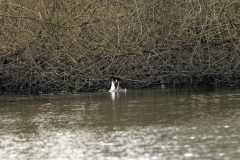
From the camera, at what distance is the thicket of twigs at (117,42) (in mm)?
18672

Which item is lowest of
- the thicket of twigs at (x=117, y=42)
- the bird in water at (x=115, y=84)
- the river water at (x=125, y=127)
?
the river water at (x=125, y=127)

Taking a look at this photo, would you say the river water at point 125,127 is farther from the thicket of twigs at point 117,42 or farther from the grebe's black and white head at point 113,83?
the thicket of twigs at point 117,42

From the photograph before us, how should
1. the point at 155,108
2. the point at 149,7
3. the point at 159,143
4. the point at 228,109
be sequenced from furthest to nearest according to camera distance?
the point at 149,7 < the point at 155,108 < the point at 228,109 < the point at 159,143

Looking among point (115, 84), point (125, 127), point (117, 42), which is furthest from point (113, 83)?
point (125, 127)

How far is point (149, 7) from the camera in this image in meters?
18.6

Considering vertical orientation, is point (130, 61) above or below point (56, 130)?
above

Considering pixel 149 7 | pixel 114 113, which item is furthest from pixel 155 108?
pixel 149 7

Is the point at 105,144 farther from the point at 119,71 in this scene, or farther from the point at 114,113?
the point at 119,71

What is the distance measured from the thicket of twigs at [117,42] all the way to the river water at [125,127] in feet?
6.55

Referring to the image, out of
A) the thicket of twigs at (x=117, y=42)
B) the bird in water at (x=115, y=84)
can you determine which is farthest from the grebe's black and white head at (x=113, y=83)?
the thicket of twigs at (x=117, y=42)

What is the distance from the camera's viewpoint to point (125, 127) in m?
11.0

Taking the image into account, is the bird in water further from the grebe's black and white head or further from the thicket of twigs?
the thicket of twigs

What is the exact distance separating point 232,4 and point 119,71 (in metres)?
3.69

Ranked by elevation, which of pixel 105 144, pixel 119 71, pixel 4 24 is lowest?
pixel 105 144
